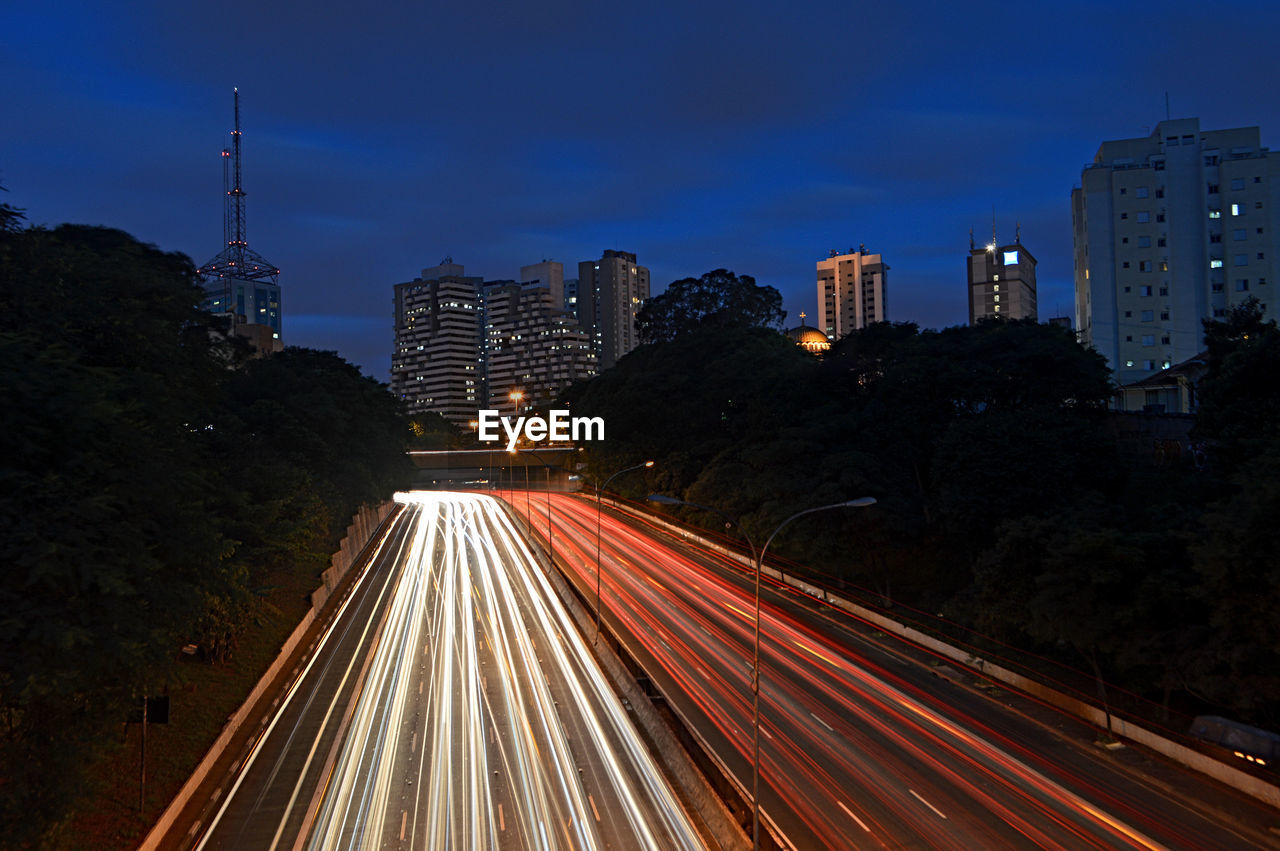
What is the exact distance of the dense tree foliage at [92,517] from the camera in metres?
17.4

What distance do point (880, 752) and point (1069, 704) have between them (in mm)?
8637

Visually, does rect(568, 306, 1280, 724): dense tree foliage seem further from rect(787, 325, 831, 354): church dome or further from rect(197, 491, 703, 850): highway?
rect(787, 325, 831, 354): church dome

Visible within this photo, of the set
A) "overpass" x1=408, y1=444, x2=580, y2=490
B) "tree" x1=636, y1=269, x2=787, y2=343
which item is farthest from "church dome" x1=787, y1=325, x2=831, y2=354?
"overpass" x1=408, y1=444, x2=580, y2=490

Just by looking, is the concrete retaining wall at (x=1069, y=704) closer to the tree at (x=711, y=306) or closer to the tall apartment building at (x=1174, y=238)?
the tall apartment building at (x=1174, y=238)

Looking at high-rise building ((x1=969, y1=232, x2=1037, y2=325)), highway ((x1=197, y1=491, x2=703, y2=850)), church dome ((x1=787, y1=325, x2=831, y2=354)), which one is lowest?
highway ((x1=197, y1=491, x2=703, y2=850))

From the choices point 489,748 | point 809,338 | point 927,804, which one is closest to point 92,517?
point 489,748

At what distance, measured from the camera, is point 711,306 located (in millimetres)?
116000

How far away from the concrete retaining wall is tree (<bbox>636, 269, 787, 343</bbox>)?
216ft

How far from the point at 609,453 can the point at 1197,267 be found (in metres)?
56.3

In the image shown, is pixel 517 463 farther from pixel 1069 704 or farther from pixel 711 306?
pixel 1069 704

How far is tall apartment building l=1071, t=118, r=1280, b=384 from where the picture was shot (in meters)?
79.8

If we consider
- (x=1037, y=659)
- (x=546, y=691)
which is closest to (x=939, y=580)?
(x=1037, y=659)

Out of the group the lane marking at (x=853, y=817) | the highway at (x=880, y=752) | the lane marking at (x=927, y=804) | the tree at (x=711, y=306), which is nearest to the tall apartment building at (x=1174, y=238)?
the tree at (x=711, y=306)

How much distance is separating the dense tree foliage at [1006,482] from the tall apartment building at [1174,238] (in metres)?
25.8
